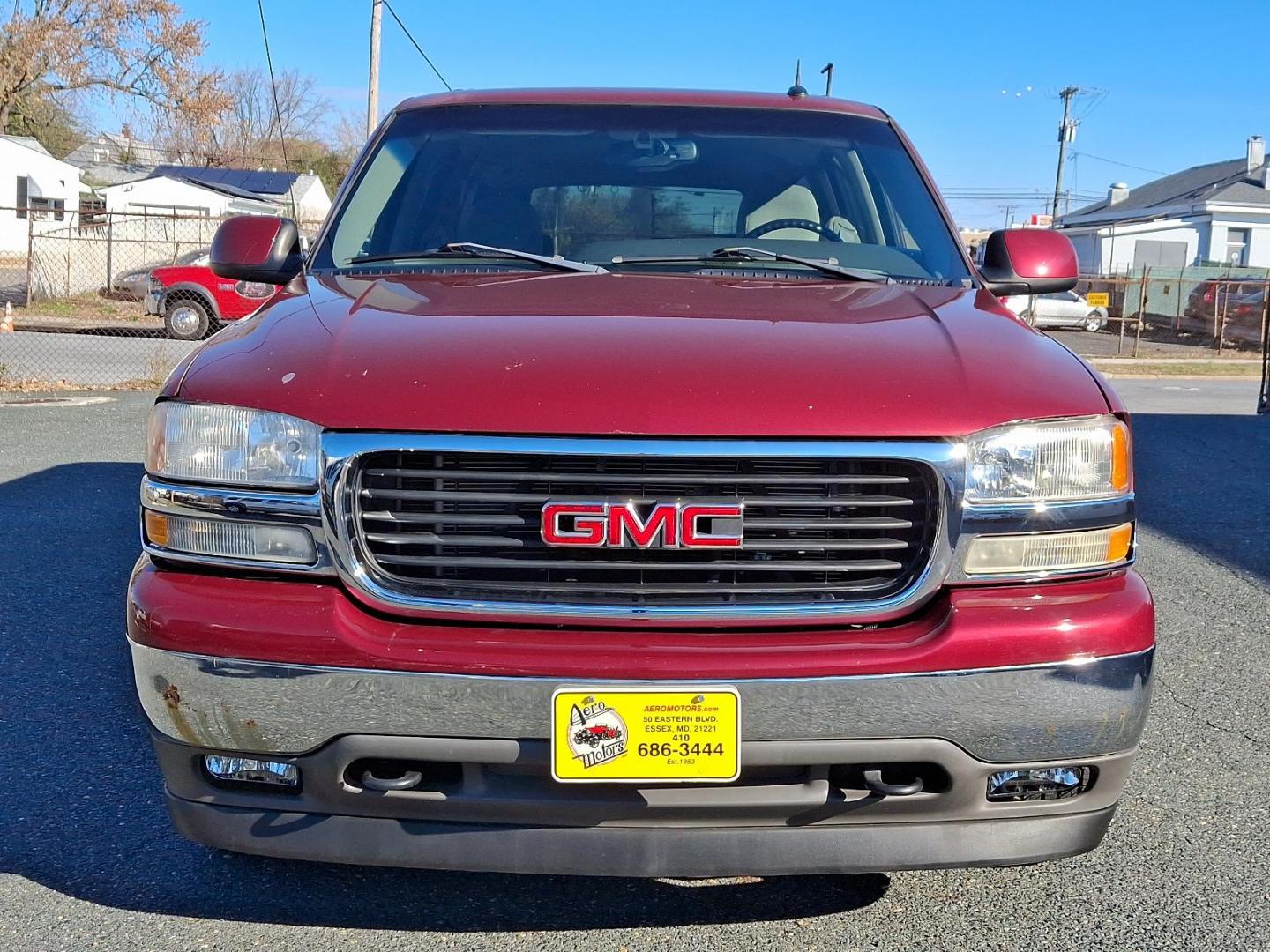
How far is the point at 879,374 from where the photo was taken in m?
2.41

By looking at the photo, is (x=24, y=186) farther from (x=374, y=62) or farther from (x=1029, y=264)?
(x=1029, y=264)

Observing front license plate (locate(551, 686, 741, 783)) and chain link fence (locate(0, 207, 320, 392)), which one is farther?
chain link fence (locate(0, 207, 320, 392))

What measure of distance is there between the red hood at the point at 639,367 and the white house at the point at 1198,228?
1647 inches

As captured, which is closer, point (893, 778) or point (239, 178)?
point (893, 778)

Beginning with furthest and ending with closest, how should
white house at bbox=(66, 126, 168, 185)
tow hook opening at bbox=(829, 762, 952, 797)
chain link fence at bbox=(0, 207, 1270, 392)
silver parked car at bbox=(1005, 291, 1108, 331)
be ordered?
1. white house at bbox=(66, 126, 168, 185)
2. silver parked car at bbox=(1005, 291, 1108, 331)
3. chain link fence at bbox=(0, 207, 1270, 392)
4. tow hook opening at bbox=(829, 762, 952, 797)

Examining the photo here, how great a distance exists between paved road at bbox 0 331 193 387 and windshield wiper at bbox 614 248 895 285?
34.6 feet

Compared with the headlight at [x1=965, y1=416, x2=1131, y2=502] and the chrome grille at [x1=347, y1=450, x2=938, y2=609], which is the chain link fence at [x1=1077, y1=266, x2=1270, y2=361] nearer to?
the headlight at [x1=965, y1=416, x2=1131, y2=502]

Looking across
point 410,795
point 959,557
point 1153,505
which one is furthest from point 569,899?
point 1153,505

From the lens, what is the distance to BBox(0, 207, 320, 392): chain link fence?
13805 millimetres

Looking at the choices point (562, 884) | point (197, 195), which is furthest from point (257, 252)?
point (197, 195)

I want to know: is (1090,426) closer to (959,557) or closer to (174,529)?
(959,557)

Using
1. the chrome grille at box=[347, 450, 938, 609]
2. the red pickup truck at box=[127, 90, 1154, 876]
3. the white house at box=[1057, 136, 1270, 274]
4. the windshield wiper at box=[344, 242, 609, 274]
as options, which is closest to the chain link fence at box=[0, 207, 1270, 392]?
the white house at box=[1057, 136, 1270, 274]

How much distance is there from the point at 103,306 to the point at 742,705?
24952 millimetres

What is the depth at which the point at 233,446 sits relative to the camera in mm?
2391
